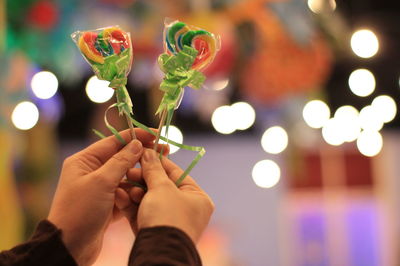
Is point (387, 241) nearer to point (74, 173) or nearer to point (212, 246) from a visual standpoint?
point (212, 246)

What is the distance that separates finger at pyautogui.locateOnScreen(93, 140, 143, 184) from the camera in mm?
982

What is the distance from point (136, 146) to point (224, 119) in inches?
99.9

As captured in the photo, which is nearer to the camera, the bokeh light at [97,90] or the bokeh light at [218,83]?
the bokeh light at [218,83]

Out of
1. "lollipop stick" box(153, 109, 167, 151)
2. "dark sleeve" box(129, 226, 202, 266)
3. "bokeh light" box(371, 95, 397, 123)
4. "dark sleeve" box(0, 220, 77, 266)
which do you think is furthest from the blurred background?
"dark sleeve" box(129, 226, 202, 266)

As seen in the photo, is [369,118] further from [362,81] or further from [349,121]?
[362,81]

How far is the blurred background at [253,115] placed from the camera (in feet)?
8.21

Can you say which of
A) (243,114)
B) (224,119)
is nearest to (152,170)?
(224,119)

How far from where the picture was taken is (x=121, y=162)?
1014 mm

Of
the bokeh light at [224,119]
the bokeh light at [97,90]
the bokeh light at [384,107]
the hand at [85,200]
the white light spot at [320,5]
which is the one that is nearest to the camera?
the hand at [85,200]

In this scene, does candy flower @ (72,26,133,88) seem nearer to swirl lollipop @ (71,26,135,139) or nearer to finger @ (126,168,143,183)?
swirl lollipop @ (71,26,135,139)

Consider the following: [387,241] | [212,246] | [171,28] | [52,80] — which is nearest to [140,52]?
[52,80]

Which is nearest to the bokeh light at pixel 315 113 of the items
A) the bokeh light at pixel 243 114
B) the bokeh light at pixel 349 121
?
the bokeh light at pixel 349 121

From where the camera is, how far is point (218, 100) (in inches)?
127

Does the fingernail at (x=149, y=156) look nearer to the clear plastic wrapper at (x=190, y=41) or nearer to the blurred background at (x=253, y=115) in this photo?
the clear plastic wrapper at (x=190, y=41)
